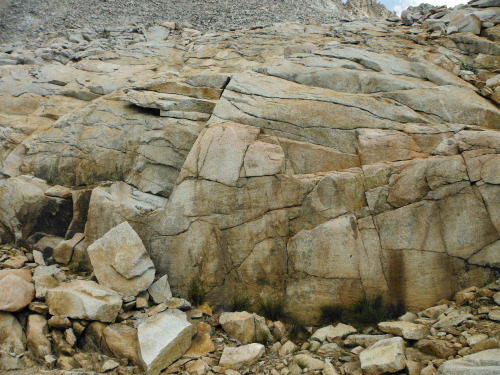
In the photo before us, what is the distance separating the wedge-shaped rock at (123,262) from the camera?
6961 mm

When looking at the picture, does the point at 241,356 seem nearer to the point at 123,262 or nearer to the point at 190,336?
the point at 190,336

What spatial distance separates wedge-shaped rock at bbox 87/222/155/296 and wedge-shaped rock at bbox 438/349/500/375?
5.12 metres

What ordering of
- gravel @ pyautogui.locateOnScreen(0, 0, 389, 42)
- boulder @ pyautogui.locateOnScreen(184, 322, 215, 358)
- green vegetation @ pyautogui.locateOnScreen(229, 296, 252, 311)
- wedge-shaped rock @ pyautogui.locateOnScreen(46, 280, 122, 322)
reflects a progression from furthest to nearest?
gravel @ pyautogui.locateOnScreen(0, 0, 389, 42) → green vegetation @ pyautogui.locateOnScreen(229, 296, 252, 311) → wedge-shaped rock @ pyautogui.locateOnScreen(46, 280, 122, 322) → boulder @ pyautogui.locateOnScreen(184, 322, 215, 358)

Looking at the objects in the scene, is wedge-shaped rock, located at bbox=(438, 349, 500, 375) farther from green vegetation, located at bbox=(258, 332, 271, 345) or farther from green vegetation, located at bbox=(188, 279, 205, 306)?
green vegetation, located at bbox=(188, 279, 205, 306)

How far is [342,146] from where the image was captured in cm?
815

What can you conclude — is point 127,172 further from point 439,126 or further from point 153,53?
point 153,53

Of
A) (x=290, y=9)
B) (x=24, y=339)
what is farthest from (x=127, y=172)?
(x=290, y=9)

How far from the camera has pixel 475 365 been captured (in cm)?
438

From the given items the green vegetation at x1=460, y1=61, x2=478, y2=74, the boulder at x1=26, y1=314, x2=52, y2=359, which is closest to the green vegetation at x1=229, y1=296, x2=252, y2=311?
the boulder at x1=26, y1=314, x2=52, y2=359

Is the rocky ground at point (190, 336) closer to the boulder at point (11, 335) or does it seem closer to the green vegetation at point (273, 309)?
the boulder at point (11, 335)

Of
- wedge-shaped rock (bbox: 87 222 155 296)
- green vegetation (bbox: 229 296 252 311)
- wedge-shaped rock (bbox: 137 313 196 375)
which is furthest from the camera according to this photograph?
green vegetation (bbox: 229 296 252 311)

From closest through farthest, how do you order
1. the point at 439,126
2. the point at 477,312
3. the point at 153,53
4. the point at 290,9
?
the point at 477,312 < the point at 439,126 < the point at 153,53 < the point at 290,9

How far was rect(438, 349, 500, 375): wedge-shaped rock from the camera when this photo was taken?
422 cm

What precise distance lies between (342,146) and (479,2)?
12.0 metres
